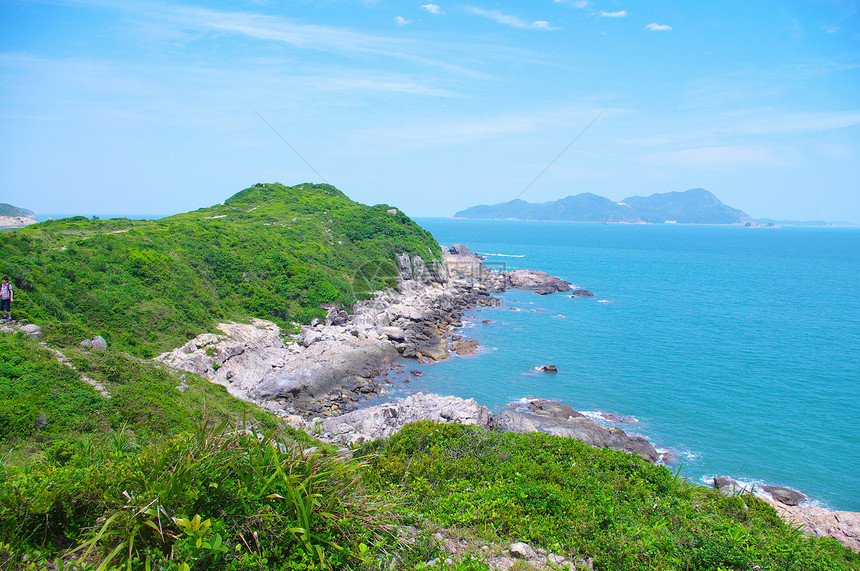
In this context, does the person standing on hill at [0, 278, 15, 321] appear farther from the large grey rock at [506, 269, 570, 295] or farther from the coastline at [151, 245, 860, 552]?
the large grey rock at [506, 269, 570, 295]

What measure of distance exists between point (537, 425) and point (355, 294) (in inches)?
872

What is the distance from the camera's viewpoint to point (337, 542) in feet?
16.0

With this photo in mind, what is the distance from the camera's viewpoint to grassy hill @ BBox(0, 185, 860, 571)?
4.37 metres

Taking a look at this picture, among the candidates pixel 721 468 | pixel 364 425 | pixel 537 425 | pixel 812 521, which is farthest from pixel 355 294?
pixel 812 521

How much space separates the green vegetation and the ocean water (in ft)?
38.4

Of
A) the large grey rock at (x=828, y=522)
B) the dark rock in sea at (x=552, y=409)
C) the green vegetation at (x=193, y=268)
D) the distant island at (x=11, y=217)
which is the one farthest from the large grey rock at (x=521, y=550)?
the distant island at (x=11, y=217)

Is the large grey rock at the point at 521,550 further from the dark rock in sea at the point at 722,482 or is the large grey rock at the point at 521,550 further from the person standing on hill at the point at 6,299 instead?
the person standing on hill at the point at 6,299

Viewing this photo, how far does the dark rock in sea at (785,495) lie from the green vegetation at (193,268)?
27.2 m

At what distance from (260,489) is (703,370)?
33.0 m

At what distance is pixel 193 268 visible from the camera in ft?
105

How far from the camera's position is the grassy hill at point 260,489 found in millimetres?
4371

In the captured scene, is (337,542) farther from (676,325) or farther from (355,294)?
(676,325)

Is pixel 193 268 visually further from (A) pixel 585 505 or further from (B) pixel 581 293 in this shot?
(B) pixel 581 293

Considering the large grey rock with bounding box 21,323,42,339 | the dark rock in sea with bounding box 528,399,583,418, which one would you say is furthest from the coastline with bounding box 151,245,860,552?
the large grey rock with bounding box 21,323,42,339
